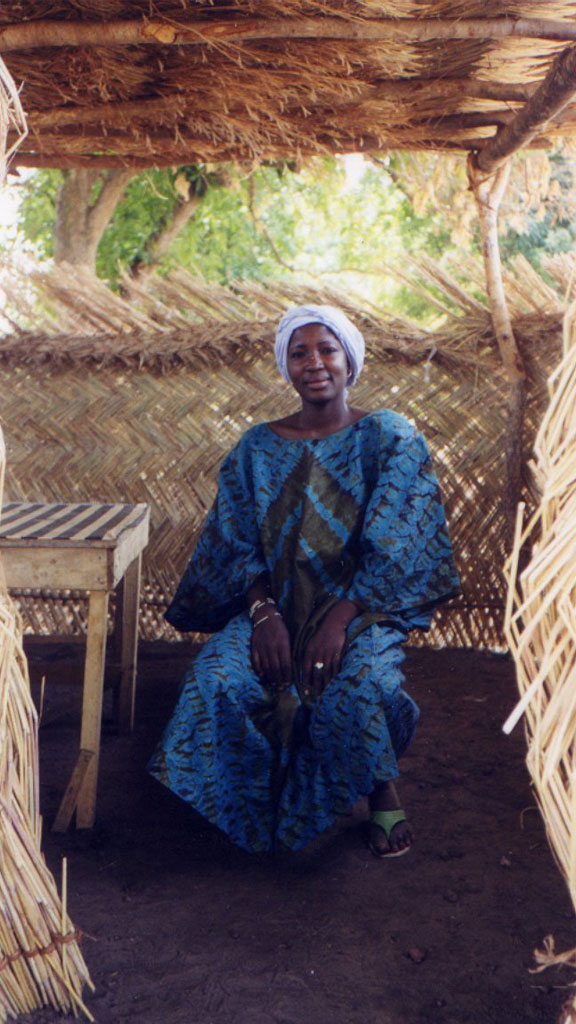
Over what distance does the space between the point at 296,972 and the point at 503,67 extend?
3.39 meters

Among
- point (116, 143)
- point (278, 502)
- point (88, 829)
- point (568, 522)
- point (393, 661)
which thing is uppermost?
point (116, 143)

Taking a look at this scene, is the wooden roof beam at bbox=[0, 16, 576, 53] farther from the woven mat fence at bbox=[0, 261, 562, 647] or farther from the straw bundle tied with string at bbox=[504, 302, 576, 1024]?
the straw bundle tied with string at bbox=[504, 302, 576, 1024]

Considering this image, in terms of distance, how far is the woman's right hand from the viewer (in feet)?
9.95

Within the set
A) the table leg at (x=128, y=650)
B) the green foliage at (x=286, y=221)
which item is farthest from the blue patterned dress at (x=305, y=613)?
the green foliage at (x=286, y=221)

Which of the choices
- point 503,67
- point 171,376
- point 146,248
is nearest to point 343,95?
point 503,67

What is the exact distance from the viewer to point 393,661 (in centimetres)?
300

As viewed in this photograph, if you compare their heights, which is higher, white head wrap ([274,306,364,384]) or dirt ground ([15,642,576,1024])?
white head wrap ([274,306,364,384])

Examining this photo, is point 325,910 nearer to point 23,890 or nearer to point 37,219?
point 23,890

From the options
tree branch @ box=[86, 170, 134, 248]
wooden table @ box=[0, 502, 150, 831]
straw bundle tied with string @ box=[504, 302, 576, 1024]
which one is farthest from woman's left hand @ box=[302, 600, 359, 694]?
tree branch @ box=[86, 170, 134, 248]

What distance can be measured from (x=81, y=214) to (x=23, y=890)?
904cm

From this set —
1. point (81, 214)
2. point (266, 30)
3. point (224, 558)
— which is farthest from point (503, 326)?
point (81, 214)

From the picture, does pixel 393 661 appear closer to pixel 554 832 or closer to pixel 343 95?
pixel 554 832

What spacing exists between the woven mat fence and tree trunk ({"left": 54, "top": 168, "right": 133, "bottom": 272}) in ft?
15.8

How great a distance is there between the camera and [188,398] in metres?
5.22
